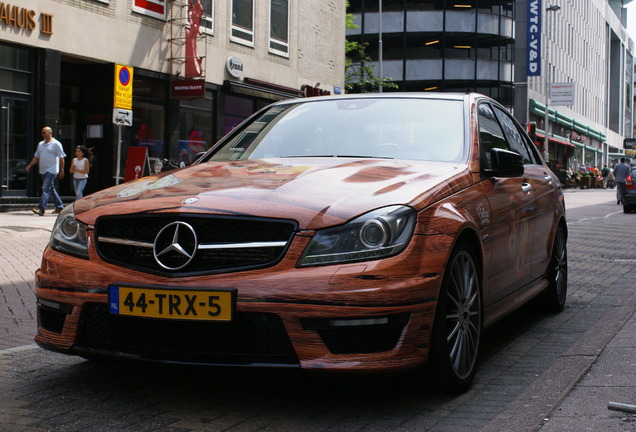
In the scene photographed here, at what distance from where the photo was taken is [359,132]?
4.98 m

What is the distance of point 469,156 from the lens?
4617 millimetres

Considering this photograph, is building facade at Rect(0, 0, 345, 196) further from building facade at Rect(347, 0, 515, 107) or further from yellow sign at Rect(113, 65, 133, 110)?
building facade at Rect(347, 0, 515, 107)

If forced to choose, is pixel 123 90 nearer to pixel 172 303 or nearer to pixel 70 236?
pixel 70 236

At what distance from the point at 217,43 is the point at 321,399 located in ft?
70.1

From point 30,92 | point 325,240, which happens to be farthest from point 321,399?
point 30,92

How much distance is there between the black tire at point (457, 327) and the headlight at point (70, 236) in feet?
5.10

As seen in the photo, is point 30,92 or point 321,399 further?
point 30,92

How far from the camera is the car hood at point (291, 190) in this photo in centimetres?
356

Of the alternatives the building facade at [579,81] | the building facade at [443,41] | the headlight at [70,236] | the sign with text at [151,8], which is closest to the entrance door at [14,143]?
the sign with text at [151,8]

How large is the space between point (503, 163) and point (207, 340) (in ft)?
6.58

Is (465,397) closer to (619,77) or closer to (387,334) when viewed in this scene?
(387,334)

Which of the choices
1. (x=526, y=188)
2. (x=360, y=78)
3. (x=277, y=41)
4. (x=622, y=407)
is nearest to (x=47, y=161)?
(x=277, y=41)

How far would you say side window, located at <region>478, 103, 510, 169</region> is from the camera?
4809 millimetres

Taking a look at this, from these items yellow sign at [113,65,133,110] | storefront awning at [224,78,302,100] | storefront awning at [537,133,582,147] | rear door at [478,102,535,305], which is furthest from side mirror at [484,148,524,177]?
storefront awning at [537,133,582,147]
